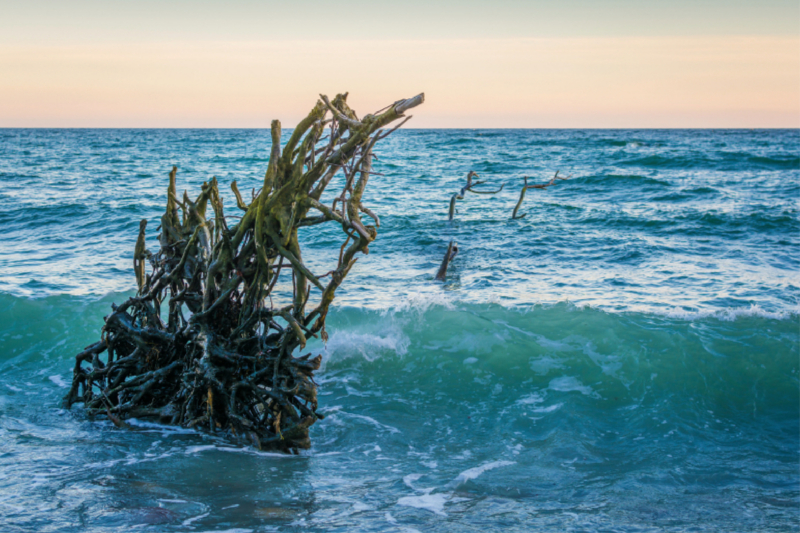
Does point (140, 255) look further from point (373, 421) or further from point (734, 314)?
point (734, 314)

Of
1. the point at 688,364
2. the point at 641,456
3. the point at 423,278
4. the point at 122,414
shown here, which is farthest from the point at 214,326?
the point at 423,278

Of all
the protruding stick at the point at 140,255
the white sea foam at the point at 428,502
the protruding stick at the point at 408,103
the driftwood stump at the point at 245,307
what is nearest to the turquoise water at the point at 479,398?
the white sea foam at the point at 428,502

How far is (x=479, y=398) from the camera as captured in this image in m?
7.91

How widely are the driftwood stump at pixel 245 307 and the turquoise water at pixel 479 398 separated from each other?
1.30 ft

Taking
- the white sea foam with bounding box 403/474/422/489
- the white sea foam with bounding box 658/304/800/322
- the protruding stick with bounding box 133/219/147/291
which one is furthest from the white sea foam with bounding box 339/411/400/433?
the white sea foam with bounding box 658/304/800/322

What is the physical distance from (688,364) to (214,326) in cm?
689

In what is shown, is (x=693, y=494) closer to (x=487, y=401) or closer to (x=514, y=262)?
(x=487, y=401)

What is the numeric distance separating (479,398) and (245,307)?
3836mm

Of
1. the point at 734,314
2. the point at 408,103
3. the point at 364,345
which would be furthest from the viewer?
the point at 734,314

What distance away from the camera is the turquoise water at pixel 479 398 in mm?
4969

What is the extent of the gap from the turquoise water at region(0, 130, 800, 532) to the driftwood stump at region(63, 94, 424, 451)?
15.6 inches

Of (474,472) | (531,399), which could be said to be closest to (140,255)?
(474,472)

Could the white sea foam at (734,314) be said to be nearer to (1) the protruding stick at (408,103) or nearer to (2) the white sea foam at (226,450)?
(2) the white sea foam at (226,450)

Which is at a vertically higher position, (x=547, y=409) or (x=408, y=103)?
(x=408, y=103)
